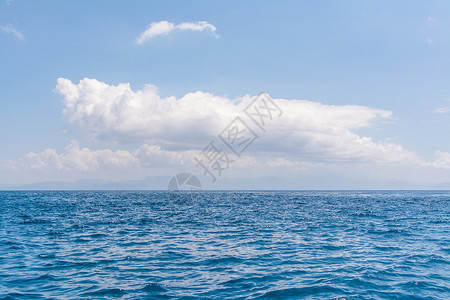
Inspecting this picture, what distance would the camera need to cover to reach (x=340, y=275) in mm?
15570

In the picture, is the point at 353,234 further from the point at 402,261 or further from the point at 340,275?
the point at 340,275

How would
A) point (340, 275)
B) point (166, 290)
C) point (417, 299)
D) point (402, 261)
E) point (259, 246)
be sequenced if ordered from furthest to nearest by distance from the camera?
point (259, 246), point (402, 261), point (340, 275), point (166, 290), point (417, 299)

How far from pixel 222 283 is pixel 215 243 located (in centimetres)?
953

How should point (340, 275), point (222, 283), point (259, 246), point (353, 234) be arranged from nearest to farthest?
point (222, 283), point (340, 275), point (259, 246), point (353, 234)

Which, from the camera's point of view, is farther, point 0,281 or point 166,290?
point 0,281

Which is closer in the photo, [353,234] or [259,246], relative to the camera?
[259,246]

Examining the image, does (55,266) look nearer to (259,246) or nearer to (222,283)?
(222,283)

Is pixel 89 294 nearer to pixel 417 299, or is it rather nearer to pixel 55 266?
pixel 55 266

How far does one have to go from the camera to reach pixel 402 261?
18438mm

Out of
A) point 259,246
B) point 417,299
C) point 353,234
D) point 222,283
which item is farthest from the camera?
point 353,234

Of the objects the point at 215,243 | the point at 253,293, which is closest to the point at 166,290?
the point at 253,293

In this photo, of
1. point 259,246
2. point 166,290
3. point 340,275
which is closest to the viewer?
point 166,290

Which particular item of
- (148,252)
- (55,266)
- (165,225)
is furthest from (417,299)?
(165,225)

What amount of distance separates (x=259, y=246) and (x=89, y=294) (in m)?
13.0
